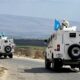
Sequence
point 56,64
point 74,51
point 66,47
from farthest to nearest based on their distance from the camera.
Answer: point 56,64
point 74,51
point 66,47

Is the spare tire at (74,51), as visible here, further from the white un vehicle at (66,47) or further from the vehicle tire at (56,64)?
the vehicle tire at (56,64)

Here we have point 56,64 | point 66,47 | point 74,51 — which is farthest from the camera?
point 56,64

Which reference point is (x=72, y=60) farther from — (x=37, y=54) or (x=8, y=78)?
(x=37, y=54)

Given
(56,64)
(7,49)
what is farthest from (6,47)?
(56,64)

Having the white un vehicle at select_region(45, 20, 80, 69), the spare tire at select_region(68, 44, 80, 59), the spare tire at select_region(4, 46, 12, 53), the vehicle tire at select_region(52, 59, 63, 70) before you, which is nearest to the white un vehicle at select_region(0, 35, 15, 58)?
the spare tire at select_region(4, 46, 12, 53)

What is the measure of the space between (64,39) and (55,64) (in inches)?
68.7

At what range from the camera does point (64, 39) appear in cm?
2880

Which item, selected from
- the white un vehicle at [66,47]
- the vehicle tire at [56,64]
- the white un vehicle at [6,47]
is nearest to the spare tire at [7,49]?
the white un vehicle at [6,47]

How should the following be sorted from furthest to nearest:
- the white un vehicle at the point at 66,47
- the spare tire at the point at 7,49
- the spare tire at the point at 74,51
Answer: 1. the spare tire at the point at 7,49
2. the spare tire at the point at 74,51
3. the white un vehicle at the point at 66,47

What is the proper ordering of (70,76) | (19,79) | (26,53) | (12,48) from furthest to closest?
(26,53), (12,48), (70,76), (19,79)

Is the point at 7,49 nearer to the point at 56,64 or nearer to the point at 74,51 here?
the point at 56,64

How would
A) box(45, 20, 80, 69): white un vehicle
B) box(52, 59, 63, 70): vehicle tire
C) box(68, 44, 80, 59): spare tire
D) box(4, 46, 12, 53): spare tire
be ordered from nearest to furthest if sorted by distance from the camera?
1. box(45, 20, 80, 69): white un vehicle
2. box(68, 44, 80, 59): spare tire
3. box(52, 59, 63, 70): vehicle tire
4. box(4, 46, 12, 53): spare tire

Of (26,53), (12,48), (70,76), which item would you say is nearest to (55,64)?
(70,76)

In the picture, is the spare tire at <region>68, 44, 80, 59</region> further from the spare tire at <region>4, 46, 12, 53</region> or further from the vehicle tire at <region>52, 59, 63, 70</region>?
the spare tire at <region>4, 46, 12, 53</region>
